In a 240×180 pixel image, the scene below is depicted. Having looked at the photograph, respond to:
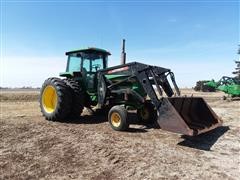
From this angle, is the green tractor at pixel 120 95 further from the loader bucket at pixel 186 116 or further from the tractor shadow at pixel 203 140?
the tractor shadow at pixel 203 140

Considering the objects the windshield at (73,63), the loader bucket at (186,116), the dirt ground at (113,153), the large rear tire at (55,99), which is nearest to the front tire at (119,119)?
the dirt ground at (113,153)

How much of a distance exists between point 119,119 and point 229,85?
16.2 metres

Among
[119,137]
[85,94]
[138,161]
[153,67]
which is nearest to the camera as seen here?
[138,161]

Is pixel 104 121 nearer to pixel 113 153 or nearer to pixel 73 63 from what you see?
pixel 73 63

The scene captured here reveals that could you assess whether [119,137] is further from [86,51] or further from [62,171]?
[86,51]

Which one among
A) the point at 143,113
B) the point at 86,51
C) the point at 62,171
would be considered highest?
the point at 86,51

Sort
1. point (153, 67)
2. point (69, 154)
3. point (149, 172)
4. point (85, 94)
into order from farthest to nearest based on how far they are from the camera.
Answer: point (85, 94)
point (153, 67)
point (69, 154)
point (149, 172)

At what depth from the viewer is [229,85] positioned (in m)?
22.1

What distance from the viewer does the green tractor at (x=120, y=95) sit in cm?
778

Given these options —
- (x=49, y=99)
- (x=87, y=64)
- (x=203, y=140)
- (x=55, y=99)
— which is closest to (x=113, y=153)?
(x=203, y=140)

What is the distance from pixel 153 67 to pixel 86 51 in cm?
307

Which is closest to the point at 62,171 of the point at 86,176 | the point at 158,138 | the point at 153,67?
the point at 86,176

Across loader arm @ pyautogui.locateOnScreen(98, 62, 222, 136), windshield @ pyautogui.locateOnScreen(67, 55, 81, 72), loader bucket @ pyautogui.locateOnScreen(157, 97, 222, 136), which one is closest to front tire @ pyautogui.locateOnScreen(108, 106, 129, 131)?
loader arm @ pyautogui.locateOnScreen(98, 62, 222, 136)

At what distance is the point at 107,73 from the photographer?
9.51 meters
